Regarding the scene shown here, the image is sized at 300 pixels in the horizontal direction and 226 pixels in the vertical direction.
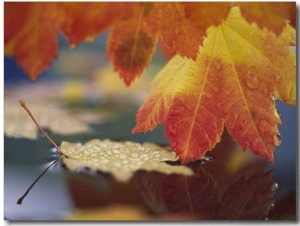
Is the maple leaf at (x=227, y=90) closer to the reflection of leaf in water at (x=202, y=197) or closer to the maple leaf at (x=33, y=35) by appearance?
the reflection of leaf in water at (x=202, y=197)

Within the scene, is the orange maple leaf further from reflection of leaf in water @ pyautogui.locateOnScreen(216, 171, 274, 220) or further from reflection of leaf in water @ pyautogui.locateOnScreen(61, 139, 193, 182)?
reflection of leaf in water @ pyautogui.locateOnScreen(216, 171, 274, 220)

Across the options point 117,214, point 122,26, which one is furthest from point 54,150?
point 122,26

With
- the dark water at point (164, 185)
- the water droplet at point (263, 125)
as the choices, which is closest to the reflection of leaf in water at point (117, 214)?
the dark water at point (164, 185)

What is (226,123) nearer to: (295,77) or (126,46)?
(295,77)

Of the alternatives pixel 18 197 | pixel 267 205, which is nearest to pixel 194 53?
pixel 267 205

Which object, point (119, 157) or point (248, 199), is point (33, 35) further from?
point (248, 199)

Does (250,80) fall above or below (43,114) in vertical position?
above

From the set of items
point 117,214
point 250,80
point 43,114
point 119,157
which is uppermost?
point 250,80
